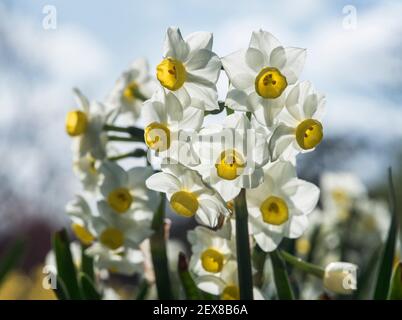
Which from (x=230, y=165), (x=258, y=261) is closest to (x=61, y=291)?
(x=258, y=261)

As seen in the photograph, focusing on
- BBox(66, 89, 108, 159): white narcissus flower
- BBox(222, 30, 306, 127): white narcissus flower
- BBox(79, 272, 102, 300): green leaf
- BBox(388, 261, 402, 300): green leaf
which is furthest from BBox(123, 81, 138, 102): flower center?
BBox(388, 261, 402, 300): green leaf

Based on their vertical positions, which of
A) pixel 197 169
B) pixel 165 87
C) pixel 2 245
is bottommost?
pixel 2 245

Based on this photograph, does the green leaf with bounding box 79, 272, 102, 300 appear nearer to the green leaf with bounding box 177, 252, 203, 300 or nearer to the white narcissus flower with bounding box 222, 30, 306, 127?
the green leaf with bounding box 177, 252, 203, 300

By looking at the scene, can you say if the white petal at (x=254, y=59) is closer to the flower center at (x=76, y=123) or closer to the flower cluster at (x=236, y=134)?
the flower cluster at (x=236, y=134)

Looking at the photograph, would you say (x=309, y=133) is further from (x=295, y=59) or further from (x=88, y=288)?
(x=88, y=288)
